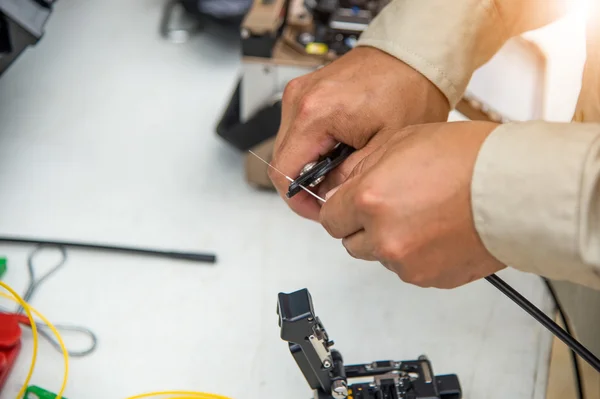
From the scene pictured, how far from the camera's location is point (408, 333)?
34.7 inches

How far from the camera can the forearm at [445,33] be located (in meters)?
0.76

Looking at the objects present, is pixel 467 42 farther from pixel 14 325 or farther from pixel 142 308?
pixel 14 325

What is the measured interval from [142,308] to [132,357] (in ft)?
0.25

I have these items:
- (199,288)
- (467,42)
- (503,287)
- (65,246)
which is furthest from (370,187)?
(65,246)

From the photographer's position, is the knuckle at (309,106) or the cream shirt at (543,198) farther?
the knuckle at (309,106)

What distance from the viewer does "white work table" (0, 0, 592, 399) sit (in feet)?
2.75

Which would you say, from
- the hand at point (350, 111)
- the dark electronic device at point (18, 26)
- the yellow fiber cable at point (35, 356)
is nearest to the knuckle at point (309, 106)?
the hand at point (350, 111)

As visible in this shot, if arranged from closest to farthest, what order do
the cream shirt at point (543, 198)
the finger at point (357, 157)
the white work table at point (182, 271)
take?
the cream shirt at point (543, 198), the finger at point (357, 157), the white work table at point (182, 271)

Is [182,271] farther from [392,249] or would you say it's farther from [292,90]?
[392,249]

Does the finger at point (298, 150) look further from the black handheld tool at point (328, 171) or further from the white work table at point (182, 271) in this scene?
the white work table at point (182, 271)

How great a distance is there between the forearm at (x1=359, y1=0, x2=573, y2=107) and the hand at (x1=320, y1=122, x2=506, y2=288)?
0.19 m

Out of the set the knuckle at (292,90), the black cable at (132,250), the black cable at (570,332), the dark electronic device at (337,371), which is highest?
the knuckle at (292,90)

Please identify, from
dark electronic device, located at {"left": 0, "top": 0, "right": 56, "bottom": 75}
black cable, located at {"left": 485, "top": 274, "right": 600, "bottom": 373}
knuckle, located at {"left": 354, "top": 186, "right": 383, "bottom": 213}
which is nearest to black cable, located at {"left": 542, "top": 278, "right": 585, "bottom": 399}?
black cable, located at {"left": 485, "top": 274, "right": 600, "bottom": 373}

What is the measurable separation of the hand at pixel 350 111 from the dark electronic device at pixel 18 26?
467 mm
